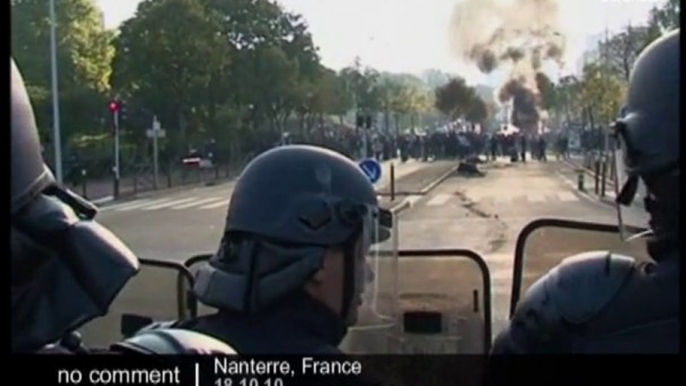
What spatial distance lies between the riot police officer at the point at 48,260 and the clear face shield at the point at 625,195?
369mm

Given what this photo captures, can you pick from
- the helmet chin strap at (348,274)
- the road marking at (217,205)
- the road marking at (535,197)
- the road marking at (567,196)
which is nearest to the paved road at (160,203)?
the road marking at (217,205)

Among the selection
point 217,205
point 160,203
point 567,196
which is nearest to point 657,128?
point 217,205

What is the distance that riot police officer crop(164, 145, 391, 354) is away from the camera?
0.98 metres

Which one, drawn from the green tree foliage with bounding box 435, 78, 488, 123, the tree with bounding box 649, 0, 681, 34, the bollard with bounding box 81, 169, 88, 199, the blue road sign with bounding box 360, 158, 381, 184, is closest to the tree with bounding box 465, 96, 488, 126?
the green tree foliage with bounding box 435, 78, 488, 123

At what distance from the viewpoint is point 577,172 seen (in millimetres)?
1663

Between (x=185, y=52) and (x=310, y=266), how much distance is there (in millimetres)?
264

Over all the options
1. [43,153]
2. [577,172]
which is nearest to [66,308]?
[43,153]

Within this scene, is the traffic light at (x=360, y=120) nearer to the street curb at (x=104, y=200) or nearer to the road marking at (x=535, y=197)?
the street curb at (x=104, y=200)

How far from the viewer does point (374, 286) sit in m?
1.09

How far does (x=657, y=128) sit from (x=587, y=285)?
0.39ft

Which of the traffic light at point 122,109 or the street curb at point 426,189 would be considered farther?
the street curb at point 426,189

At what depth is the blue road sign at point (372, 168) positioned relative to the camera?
1.11 metres

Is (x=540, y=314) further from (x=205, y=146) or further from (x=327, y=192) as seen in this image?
(x=205, y=146)

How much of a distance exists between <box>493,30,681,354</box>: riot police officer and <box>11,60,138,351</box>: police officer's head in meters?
0.31
